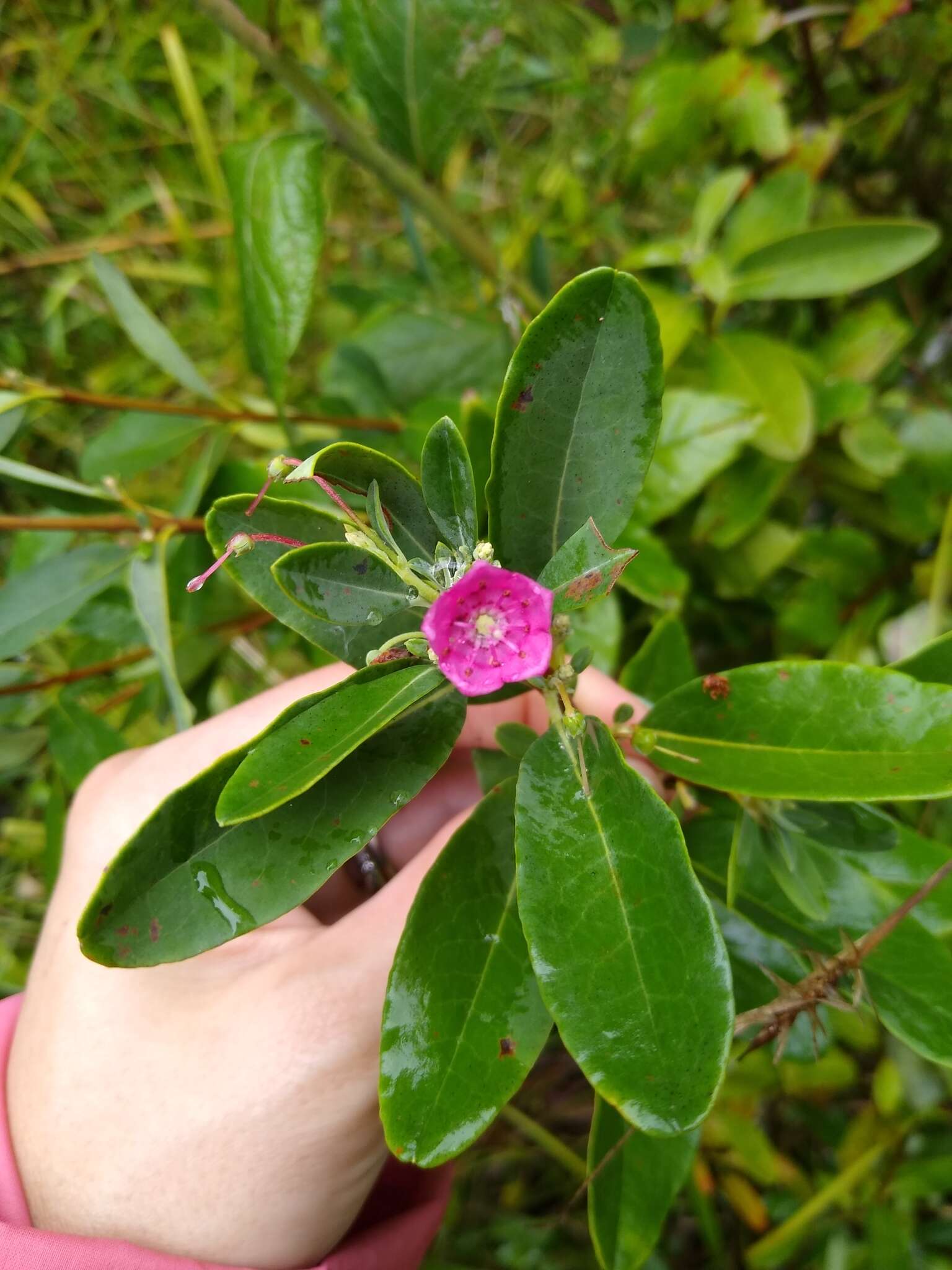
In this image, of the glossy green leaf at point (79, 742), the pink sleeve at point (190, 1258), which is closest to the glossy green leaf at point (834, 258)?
the glossy green leaf at point (79, 742)

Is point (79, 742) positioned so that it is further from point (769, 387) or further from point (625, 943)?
point (769, 387)

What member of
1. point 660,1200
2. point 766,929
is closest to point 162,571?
point 766,929

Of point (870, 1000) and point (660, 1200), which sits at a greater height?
point (870, 1000)

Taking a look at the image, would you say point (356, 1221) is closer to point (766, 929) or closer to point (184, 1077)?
point (184, 1077)

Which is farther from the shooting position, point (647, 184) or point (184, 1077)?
point (647, 184)

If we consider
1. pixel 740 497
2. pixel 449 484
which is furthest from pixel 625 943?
pixel 740 497

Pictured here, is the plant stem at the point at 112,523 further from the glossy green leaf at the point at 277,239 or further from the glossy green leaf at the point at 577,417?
the glossy green leaf at the point at 577,417

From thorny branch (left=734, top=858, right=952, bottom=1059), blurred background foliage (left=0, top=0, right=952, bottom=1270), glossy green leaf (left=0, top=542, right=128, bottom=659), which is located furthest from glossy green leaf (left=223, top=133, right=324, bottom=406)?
thorny branch (left=734, top=858, right=952, bottom=1059)
